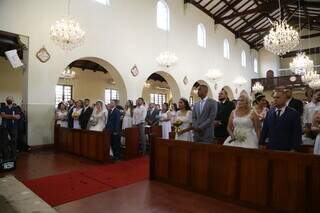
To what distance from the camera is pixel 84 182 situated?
439 centimetres

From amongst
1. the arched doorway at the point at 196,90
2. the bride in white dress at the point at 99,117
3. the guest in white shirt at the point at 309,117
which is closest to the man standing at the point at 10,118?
the bride in white dress at the point at 99,117

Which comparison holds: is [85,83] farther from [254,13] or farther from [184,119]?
[254,13]

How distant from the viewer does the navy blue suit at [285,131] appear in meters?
3.15

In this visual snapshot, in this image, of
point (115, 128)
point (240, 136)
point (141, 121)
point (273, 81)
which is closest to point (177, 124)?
point (240, 136)

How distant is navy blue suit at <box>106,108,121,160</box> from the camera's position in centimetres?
620

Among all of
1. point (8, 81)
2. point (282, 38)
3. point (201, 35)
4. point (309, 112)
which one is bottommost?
point (309, 112)

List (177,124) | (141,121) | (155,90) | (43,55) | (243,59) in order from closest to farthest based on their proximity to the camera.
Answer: (177,124) → (141,121) → (43,55) → (155,90) → (243,59)

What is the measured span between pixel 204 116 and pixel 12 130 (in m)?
4.97

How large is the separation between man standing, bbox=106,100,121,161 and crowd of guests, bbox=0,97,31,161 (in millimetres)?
2068

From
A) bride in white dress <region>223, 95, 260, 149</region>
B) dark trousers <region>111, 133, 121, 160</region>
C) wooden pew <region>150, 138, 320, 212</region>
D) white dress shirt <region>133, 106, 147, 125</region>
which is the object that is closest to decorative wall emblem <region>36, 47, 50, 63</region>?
white dress shirt <region>133, 106, 147, 125</region>

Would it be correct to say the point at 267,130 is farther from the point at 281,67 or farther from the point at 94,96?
the point at 281,67

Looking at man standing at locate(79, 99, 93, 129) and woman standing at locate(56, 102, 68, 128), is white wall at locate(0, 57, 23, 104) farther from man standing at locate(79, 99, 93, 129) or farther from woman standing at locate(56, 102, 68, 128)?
man standing at locate(79, 99, 93, 129)

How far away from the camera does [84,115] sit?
276 inches

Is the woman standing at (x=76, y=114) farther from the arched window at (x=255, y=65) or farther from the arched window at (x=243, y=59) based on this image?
the arched window at (x=255, y=65)
